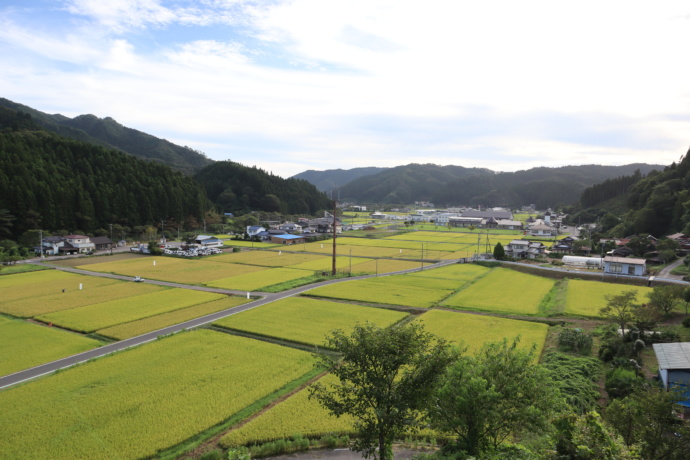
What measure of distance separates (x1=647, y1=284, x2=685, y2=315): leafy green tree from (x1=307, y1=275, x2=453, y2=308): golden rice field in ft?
45.1

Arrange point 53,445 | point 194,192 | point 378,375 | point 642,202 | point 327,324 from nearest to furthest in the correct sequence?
point 378,375 < point 53,445 < point 327,324 < point 642,202 < point 194,192

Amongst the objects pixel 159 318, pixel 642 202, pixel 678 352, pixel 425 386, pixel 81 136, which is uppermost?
pixel 81 136

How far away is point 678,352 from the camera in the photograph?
15.9 m

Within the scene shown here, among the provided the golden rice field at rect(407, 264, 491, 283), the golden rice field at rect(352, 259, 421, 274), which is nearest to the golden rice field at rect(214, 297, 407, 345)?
the golden rice field at rect(407, 264, 491, 283)

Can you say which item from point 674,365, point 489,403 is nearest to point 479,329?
point 674,365

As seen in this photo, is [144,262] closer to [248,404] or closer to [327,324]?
[327,324]

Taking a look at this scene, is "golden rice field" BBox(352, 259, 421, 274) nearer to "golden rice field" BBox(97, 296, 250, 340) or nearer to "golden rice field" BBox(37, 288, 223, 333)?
"golden rice field" BBox(97, 296, 250, 340)

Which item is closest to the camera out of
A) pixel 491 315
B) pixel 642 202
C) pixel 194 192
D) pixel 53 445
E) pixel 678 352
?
pixel 53 445

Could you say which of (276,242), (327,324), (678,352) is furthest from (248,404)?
(276,242)

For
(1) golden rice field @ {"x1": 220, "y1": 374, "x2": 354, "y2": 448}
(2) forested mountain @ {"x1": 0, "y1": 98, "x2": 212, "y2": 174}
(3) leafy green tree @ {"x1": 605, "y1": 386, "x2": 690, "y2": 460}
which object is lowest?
(1) golden rice field @ {"x1": 220, "y1": 374, "x2": 354, "y2": 448}

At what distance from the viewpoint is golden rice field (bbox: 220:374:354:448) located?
12.3 meters

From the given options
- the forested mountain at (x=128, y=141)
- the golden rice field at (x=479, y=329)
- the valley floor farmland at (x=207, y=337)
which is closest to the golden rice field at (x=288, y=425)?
the valley floor farmland at (x=207, y=337)

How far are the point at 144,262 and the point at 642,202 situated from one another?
82.2 metres

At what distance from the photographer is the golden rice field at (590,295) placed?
26.8 m
